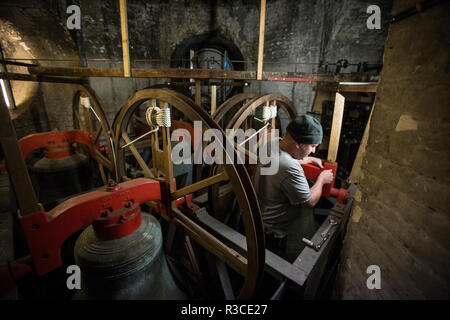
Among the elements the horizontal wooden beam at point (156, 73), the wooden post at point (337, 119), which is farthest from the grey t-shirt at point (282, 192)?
the horizontal wooden beam at point (156, 73)

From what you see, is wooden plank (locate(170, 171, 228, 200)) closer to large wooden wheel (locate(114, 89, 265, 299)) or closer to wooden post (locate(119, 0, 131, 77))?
large wooden wheel (locate(114, 89, 265, 299))

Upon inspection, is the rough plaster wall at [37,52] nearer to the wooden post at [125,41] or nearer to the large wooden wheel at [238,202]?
the wooden post at [125,41]

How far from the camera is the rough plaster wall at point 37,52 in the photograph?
16.5ft

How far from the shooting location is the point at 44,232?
0.99 metres

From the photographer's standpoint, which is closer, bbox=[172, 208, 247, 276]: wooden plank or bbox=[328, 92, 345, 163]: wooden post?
bbox=[172, 208, 247, 276]: wooden plank

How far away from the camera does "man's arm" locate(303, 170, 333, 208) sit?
1980 mm

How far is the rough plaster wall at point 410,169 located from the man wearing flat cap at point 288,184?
0.52 meters

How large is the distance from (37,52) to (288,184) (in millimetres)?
7375

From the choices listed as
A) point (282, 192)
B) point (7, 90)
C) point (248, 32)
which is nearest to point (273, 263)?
point (282, 192)

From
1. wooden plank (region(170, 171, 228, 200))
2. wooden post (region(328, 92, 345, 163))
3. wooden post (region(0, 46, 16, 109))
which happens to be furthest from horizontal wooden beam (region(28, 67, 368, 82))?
wooden post (region(0, 46, 16, 109))

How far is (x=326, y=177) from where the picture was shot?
2.20 m

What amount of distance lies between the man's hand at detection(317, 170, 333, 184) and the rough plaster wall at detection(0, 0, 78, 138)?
6325 mm
